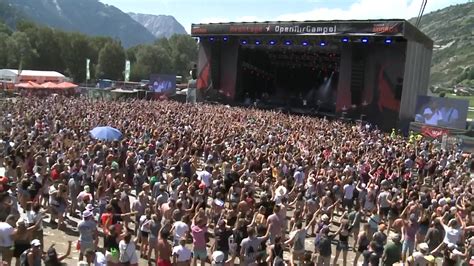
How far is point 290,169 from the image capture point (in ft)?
46.5

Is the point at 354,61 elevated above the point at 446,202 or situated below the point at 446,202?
above

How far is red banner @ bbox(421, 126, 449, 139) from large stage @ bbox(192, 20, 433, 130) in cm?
401

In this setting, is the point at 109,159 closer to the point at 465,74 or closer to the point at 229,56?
the point at 229,56

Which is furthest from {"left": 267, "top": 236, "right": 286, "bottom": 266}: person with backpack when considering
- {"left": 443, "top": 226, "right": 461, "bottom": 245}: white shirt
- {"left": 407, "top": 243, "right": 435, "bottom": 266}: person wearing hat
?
{"left": 443, "top": 226, "right": 461, "bottom": 245}: white shirt

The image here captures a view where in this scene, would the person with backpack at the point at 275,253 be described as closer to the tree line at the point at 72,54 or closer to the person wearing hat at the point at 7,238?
the person wearing hat at the point at 7,238

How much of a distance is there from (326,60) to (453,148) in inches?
699

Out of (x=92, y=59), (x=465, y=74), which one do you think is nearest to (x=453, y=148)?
(x=92, y=59)

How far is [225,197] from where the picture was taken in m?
11.3

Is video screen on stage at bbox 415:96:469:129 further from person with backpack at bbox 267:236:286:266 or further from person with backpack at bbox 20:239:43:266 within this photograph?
person with backpack at bbox 20:239:43:266

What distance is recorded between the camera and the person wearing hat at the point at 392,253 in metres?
8.09

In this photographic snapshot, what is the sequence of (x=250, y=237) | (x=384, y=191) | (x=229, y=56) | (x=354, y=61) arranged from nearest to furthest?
(x=250, y=237) → (x=384, y=191) → (x=354, y=61) → (x=229, y=56)

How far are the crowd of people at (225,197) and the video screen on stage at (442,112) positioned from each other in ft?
17.8

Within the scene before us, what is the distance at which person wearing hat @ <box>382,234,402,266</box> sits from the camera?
26.5ft

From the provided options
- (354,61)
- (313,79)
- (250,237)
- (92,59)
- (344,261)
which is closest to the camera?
(250,237)
